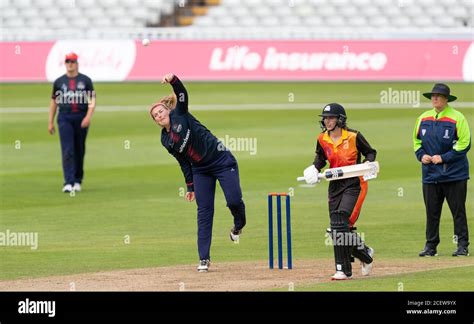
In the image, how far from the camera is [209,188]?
44.9 ft

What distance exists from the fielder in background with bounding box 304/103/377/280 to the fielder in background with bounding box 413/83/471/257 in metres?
1.86

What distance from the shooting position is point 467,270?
13.4 m

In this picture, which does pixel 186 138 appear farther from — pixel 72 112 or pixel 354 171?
pixel 72 112

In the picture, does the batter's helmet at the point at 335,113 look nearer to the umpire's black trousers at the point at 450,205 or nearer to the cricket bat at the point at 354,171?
the cricket bat at the point at 354,171

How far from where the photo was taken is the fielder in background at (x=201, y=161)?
13.2 meters

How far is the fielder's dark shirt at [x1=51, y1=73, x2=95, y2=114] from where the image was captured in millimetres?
20734

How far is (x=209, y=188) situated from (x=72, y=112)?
783 centimetres

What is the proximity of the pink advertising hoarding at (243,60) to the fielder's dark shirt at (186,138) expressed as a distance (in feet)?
77.4

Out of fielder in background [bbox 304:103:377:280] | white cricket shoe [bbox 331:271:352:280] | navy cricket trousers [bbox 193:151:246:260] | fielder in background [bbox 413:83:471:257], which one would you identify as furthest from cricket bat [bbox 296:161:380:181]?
fielder in background [bbox 413:83:471:257]

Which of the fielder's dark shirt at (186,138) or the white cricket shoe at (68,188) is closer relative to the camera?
the fielder's dark shirt at (186,138)

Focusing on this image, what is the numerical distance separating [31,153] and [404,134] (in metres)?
8.93

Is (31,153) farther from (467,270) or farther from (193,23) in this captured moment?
(193,23)

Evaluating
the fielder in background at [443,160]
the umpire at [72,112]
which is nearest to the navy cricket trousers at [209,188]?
the fielder in background at [443,160]

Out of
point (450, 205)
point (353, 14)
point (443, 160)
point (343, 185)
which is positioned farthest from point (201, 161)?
point (353, 14)
